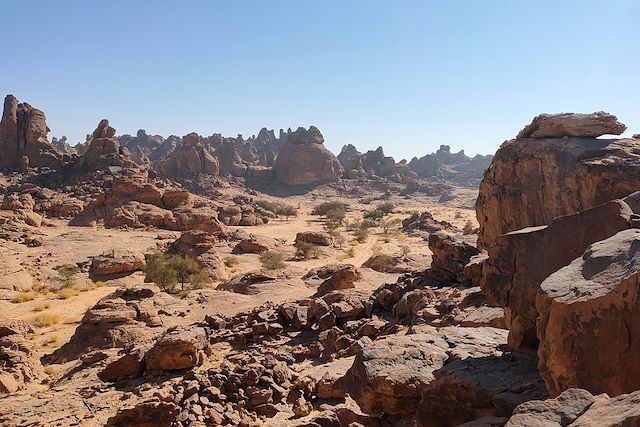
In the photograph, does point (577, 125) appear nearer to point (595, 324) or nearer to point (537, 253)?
point (537, 253)

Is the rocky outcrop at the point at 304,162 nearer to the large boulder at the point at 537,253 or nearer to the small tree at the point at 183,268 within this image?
the small tree at the point at 183,268

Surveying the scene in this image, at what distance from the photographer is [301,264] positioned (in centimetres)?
2439

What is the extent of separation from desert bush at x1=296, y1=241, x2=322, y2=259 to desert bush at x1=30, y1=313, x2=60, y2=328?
13592 mm

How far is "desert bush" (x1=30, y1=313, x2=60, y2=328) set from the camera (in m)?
13.9

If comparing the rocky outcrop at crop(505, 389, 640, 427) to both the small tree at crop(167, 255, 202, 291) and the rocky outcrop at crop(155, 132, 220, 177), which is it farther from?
the rocky outcrop at crop(155, 132, 220, 177)

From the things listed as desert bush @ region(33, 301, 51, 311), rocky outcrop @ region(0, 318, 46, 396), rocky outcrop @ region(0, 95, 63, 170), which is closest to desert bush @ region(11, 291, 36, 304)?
desert bush @ region(33, 301, 51, 311)

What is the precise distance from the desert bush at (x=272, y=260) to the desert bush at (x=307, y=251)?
1.84m

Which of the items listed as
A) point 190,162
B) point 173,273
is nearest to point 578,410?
point 173,273

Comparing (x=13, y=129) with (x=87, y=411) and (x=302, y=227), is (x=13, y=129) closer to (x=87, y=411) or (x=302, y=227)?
(x=302, y=227)

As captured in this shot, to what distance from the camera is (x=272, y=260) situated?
74.0ft

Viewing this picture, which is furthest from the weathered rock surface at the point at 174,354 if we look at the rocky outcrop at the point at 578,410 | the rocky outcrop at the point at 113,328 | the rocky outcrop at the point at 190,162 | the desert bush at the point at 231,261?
the rocky outcrop at the point at 190,162

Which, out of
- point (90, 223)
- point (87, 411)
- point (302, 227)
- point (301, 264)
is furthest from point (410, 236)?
point (87, 411)

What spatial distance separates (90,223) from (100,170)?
10.1m

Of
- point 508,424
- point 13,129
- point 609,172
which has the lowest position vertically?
point 508,424
